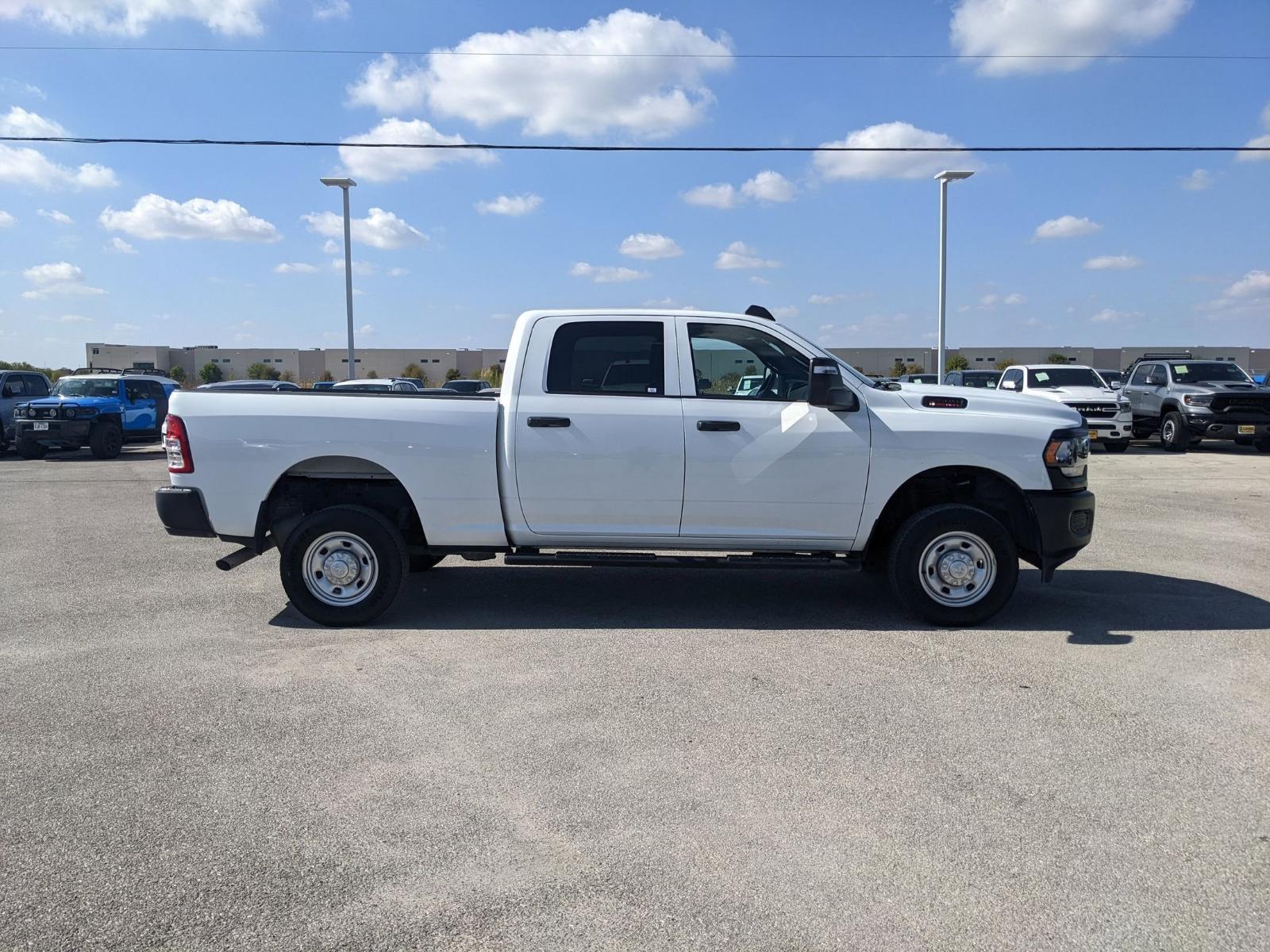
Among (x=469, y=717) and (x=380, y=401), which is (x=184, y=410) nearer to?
(x=380, y=401)

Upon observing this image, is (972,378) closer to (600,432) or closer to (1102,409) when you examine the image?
(1102,409)

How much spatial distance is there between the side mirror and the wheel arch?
0.71 m

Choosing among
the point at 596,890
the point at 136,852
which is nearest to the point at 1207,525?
the point at 596,890

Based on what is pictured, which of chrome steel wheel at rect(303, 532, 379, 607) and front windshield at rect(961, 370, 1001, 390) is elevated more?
front windshield at rect(961, 370, 1001, 390)

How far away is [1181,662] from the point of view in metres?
5.65

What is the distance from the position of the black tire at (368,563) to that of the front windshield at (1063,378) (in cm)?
1809

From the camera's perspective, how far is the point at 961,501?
671 cm

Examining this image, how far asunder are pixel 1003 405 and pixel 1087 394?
15635 millimetres

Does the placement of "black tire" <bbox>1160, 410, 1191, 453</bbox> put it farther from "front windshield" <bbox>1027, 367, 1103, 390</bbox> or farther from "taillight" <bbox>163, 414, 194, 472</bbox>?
"taillight" <bbox>163, 414, 194, 472</bbox>

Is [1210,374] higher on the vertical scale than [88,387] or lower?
higher

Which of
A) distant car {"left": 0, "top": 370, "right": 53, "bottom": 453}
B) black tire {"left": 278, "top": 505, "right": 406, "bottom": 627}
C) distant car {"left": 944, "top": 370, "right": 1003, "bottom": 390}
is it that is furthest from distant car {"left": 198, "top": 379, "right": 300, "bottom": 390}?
distant car {"left": 944, "top": 370, "right": 1003, "bottom": 390}

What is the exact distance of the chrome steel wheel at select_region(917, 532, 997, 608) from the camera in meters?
6.38

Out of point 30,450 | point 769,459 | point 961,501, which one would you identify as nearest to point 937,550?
point 961,501

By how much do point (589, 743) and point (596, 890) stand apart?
4.09 ft
